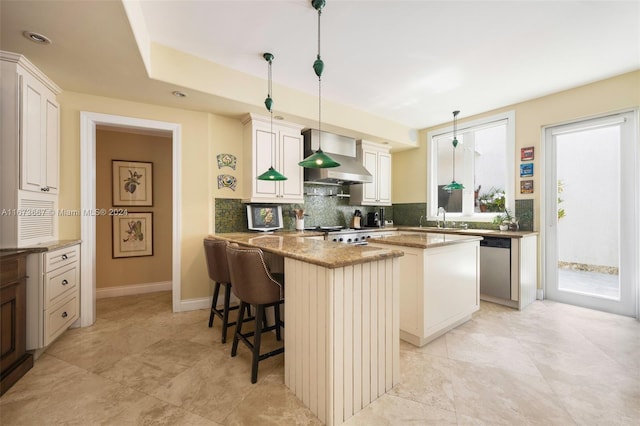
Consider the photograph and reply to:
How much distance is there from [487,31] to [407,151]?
308cm

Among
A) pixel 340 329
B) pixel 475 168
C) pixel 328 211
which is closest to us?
pixel 340 329

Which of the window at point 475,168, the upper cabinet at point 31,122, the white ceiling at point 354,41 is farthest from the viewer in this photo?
the window at point 475,168

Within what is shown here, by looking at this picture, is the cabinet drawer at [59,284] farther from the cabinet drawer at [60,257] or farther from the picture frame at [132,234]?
the picture frame at [132,234]

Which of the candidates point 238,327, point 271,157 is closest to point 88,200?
point 271,157

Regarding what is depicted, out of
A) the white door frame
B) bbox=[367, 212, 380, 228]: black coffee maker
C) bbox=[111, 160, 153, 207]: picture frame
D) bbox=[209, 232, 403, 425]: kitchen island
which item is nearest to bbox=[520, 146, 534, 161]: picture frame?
bbox=[367, 212, 380, 228]: black coffee maker

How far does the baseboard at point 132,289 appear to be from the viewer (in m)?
3.72

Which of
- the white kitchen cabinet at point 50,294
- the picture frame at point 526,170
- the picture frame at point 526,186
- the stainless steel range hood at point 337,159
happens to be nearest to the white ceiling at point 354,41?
the stainless steel range hood at point 337,159

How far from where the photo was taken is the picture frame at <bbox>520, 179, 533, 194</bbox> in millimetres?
3728

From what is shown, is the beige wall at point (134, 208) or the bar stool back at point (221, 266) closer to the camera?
the bar stool back at point (221, 266)

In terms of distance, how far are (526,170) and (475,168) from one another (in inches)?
29.4

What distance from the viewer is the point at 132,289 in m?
3.89

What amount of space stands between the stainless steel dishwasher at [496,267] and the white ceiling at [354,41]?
6.71 feet

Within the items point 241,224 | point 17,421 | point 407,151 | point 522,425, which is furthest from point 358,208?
point 17,421

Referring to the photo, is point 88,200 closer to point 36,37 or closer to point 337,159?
point 36,37
